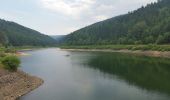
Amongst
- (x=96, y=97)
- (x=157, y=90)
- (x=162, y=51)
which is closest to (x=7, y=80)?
(x=96, y=97)

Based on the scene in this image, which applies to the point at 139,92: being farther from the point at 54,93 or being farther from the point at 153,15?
the point at 153,15

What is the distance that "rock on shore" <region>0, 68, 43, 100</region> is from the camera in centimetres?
3466

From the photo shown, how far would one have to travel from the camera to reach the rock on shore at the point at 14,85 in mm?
34656

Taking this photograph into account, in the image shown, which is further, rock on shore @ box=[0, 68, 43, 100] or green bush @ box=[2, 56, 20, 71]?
green bush @ box=[2, 56, 20, 71]

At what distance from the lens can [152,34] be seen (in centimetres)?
14512

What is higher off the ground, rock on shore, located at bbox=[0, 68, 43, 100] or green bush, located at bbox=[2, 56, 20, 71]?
green bush, located at bbox=[2, 56, 20, 71]

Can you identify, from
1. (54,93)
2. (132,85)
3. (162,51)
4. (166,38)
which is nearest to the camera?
(54,93)

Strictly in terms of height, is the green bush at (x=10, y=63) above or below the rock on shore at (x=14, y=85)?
above

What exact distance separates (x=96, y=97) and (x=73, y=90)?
5328 millimetres

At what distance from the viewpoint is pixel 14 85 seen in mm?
39469

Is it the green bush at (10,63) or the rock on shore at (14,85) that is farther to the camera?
the green bush at (10,63)

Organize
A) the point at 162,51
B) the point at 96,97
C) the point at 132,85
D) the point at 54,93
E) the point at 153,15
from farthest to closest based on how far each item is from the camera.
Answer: the point at 153,15
the point at 162,51
the point at 132,85
the point at 54,93
the point at 96,97

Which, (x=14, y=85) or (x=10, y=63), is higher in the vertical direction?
(x=10, y=63)

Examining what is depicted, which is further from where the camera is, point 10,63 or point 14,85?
point 10,63
